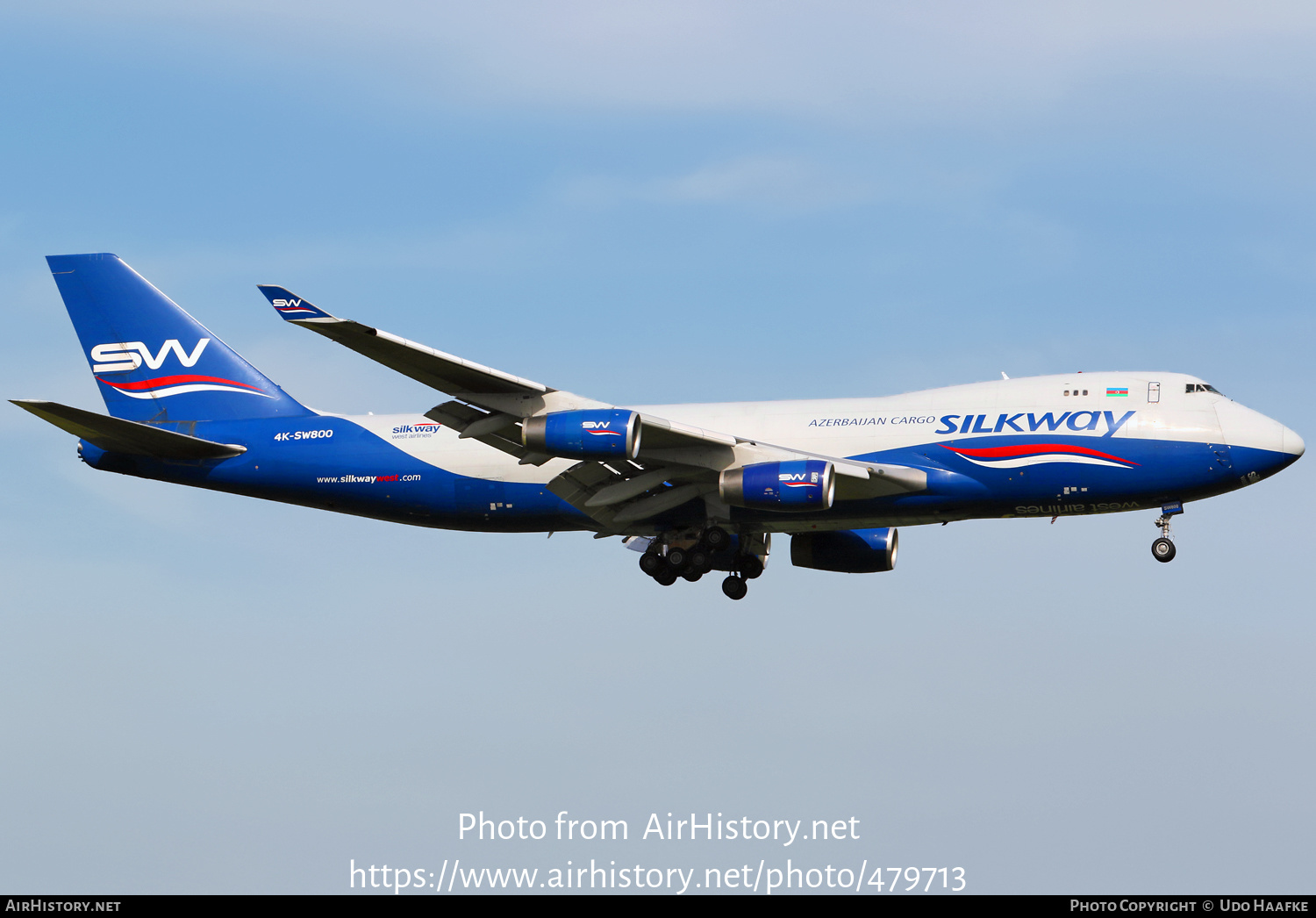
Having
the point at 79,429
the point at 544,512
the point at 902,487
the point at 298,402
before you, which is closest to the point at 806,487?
the point at 902,487

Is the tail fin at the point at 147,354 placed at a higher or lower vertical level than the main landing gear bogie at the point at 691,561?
higher

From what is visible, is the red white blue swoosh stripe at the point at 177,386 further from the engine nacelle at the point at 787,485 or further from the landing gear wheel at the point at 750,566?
the engine nacelle at the point at 787,485

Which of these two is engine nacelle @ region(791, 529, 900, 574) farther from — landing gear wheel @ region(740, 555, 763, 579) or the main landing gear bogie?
the main landing gear bogie

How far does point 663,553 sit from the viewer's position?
1457 inches

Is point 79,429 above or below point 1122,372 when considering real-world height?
below

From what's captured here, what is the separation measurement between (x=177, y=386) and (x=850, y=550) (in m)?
17.9

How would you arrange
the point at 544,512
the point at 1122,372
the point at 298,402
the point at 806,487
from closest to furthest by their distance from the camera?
the point at 806,487 → the point at 1122,372 → the point at 544,512 → the point at 298,402

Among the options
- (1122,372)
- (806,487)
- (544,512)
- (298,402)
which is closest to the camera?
(806,487)

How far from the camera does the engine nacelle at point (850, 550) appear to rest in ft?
130

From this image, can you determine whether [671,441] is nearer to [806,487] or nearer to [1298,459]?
[806,487]

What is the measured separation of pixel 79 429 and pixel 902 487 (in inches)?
Answer: 761

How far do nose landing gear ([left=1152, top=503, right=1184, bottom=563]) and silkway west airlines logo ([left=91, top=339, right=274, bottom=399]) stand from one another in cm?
2234

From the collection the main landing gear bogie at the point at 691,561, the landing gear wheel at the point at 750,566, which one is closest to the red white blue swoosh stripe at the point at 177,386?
the main landing gear bogie at the point at 691,561

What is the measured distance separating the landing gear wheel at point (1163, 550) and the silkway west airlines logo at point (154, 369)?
73.2ft
